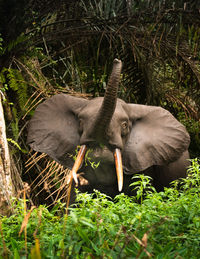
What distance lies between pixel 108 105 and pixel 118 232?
7.26 ft

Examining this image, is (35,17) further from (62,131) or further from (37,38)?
(62,131)

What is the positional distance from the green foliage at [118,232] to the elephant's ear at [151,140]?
2161 millimetres

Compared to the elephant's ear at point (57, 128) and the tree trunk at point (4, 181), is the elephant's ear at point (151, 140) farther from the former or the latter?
the tree trunk at point (4, 181)

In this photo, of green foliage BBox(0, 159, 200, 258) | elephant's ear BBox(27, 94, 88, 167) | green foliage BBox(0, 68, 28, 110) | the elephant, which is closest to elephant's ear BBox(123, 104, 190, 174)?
the elephant

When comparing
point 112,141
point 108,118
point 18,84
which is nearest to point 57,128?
point 18,84

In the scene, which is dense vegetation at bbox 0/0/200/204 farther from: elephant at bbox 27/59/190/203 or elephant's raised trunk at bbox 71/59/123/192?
elephant's raised trunk at bbox 71/59/123/192

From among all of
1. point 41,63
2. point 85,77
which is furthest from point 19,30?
point 85,77

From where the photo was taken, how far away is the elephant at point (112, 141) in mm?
5473

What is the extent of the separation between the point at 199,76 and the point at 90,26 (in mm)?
1837

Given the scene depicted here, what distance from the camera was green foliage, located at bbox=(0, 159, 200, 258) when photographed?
3092 millimetres

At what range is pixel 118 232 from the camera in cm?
304

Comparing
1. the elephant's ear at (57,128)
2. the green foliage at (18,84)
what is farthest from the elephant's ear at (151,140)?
the green foliage at (18,84)

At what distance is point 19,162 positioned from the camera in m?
7.21

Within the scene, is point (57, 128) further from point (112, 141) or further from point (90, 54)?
point (90, 54)
